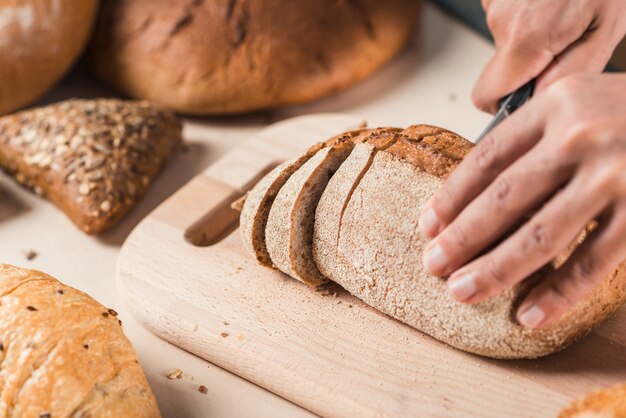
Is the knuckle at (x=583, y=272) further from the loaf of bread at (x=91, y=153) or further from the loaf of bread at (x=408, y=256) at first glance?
the loaf of bread at (x=91, y=153)

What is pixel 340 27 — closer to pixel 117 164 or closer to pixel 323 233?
pixel 117 164

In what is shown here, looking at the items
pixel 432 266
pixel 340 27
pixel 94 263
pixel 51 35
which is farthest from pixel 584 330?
pixel 51 35

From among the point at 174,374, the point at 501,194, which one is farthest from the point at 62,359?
the point at 501,194

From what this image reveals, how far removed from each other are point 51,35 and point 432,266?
5.77ft

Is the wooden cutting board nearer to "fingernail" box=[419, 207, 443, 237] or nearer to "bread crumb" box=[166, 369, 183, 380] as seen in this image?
"bread crumb" box=[166, 369, 183, 380]

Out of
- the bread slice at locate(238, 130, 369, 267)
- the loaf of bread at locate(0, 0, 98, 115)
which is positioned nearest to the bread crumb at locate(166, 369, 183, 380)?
the bread slice at locate(238, 130, 369, 267)

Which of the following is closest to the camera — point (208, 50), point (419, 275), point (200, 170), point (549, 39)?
point (419, 275)

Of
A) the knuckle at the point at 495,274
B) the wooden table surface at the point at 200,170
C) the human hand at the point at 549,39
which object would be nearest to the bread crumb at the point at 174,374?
the wooden table surface at the point at 200,170

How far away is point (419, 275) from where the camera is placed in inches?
65.1

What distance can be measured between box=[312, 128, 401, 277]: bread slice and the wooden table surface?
346 millimetres

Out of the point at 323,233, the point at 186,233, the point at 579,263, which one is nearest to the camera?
the point at 579,263

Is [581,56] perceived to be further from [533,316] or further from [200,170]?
[200,170]

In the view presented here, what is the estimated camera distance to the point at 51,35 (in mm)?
2641

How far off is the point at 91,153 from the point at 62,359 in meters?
1.00
